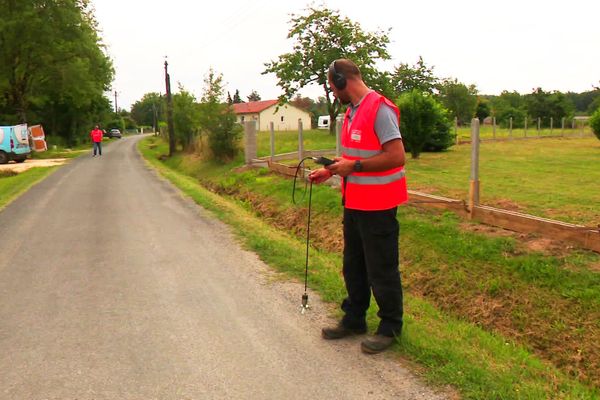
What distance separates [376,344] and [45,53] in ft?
125

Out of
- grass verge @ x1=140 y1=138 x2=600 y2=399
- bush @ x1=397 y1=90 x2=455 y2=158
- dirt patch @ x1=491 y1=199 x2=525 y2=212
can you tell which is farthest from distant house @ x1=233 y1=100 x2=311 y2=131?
dirt patch @ x1=491 y1=199 x2=525 y2=212

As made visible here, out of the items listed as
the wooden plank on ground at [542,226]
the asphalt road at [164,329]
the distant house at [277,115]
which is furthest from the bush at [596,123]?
the distant house at [277,115]

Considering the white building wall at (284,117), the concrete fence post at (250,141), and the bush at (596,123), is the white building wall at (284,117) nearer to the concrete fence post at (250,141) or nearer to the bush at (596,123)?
the bush at (596,123)

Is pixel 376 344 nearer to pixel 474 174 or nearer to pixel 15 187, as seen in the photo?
pixel 474 174

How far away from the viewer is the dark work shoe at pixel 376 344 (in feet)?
11.4

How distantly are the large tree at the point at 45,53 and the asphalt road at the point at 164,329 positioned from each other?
30.1 metres

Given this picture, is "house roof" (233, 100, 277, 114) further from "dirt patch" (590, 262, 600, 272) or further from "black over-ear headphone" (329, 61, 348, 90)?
"black over-ear headphone" (329, 61, 348, 90)

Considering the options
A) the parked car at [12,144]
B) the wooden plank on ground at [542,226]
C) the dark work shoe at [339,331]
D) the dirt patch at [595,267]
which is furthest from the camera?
the parked car at [12,144]

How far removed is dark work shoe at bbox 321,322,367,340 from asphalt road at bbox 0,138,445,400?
2.5 inches

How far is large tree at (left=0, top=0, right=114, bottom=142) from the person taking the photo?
32031mm

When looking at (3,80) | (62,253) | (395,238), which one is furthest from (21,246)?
(3,80)

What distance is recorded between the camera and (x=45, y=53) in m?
35.1

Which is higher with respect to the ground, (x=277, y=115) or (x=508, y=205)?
(x=277, y=115)

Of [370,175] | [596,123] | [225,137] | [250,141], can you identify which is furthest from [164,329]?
[596,123]
